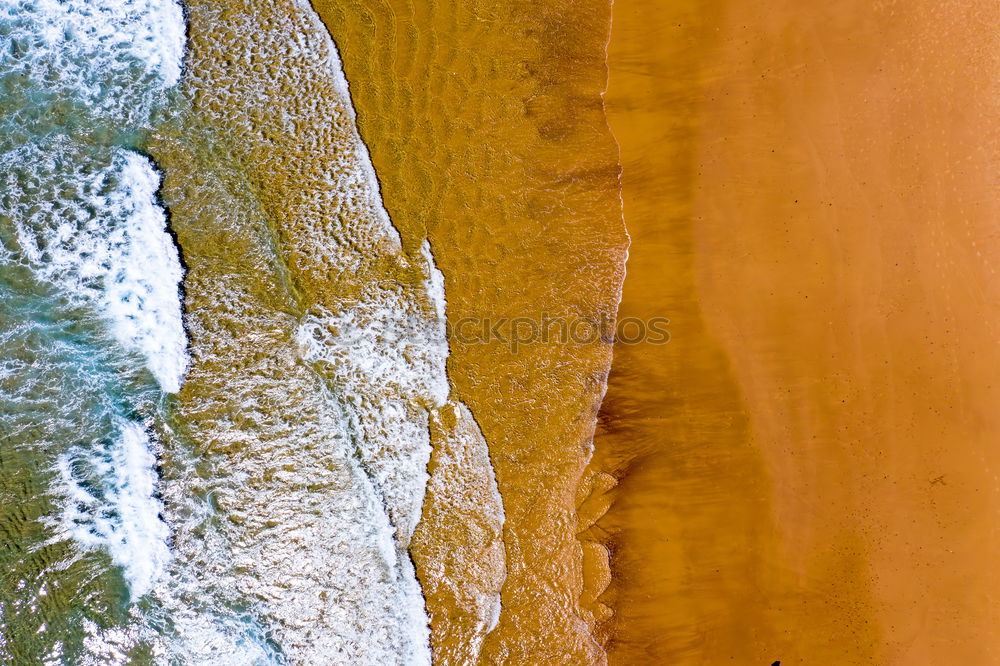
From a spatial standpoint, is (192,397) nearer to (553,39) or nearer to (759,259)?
(553,39)

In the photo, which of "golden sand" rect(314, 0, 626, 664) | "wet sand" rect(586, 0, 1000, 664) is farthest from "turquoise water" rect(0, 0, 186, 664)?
"wet sand" rect(586, 0, 1000, 664)

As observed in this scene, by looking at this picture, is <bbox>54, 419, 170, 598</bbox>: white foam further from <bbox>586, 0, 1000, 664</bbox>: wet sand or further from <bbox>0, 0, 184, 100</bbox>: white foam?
<bbox>586, 0, 1000, 664</bbox>: wet sand

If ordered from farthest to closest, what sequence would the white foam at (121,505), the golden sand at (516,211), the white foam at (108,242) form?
the white foam at (108,242) < the white foam at (121,505) < the golden sand at (516,211)

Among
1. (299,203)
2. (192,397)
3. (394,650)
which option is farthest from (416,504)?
(299,203)

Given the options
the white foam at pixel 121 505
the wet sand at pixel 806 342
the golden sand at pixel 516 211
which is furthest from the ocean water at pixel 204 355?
the wet sand at pixel 806 342

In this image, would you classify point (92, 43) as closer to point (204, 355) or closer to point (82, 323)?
point (82, 323)

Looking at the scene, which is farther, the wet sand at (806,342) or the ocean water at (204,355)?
the wet sand at (806,342)

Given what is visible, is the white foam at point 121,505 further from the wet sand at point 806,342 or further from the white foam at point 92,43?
the wet sand at point 806,342
